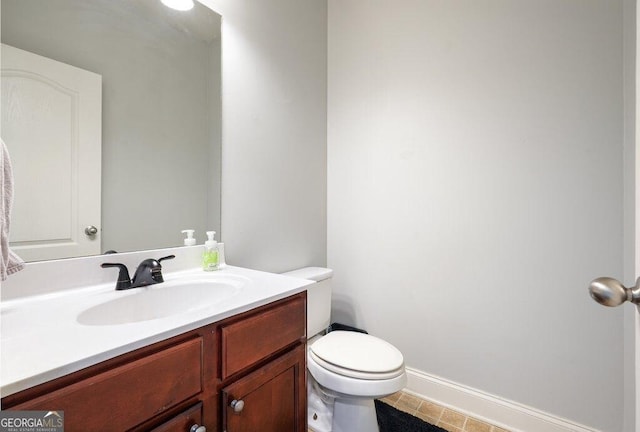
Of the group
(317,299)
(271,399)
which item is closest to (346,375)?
(271,399)

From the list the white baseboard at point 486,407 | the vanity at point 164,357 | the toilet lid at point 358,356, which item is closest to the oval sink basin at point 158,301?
the vanity at point 164,357

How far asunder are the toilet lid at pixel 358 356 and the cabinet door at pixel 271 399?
0.21m

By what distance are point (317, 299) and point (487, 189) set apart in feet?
3.44

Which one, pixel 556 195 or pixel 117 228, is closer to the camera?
pixel 117 228

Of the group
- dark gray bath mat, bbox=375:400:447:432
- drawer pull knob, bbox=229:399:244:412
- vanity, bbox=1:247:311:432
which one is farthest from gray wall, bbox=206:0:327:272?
dark gray bath mat, bbox=375:400:447:432

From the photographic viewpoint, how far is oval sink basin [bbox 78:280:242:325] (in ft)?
2.70

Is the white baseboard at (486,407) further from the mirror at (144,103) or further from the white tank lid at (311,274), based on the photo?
the mirror at (144,103)

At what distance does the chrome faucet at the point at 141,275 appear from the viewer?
935 millimetres

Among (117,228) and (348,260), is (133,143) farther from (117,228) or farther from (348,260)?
(348,260)

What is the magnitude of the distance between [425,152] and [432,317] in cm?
93

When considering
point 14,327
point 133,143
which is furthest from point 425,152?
point 14,327

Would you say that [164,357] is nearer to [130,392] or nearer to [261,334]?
[130,392]

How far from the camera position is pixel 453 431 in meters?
1.40

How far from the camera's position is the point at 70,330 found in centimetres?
62
